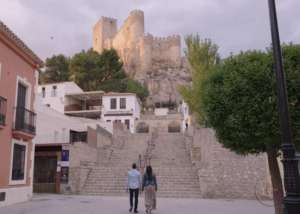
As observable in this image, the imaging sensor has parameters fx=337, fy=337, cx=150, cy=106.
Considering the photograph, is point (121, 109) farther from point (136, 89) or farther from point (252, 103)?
point (252, 103)

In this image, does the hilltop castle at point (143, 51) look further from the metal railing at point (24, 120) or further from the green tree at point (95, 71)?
the metal railing at point (24, 120)

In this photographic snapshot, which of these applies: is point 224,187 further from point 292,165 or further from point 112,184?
point 292,165

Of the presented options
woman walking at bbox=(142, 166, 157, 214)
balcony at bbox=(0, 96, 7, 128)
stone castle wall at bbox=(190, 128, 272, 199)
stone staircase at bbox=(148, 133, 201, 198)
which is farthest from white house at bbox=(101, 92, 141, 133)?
woman walking at bbox=(142, 166, 157, 214)

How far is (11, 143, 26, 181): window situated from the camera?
1455 cm

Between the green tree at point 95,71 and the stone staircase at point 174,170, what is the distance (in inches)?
1028

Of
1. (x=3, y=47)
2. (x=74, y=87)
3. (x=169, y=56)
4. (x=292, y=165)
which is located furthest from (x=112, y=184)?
(x=169, y=56)

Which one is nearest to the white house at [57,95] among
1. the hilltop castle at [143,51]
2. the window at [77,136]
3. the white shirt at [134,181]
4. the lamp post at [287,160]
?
the window at [77,136]

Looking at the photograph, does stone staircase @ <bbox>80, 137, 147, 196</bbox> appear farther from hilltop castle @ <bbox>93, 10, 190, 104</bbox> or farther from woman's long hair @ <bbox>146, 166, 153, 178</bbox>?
hilltop castle @ <bbox>93, 10, 190, 104</bbox>

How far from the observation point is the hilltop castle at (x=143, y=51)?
271 ft

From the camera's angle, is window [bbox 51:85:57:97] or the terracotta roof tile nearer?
the terracotta roof tile

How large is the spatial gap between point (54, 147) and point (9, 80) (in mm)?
7282

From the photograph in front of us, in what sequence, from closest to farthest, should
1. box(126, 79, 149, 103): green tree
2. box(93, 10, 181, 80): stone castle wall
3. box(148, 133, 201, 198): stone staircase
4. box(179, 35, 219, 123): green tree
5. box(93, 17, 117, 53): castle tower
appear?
box(148, 133, 201, 198): stone staircase < box(179, 35, 219, 123): green tree < box(126, 79, 149, 103): green tree < box(93, 10, 181, 80): stone castle wall < box(93, 17, 117, 53): castle tower

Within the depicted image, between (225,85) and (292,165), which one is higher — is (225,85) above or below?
above

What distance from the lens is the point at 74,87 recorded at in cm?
4406
